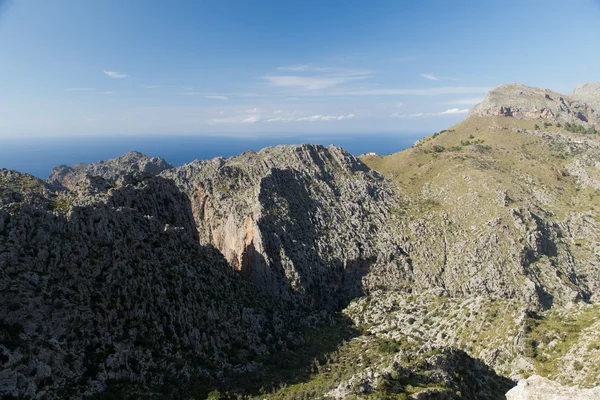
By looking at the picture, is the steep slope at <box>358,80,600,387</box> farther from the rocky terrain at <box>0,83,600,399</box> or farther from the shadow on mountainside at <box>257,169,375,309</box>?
the shadow on mountainside at <box>257,169,375,309</box>

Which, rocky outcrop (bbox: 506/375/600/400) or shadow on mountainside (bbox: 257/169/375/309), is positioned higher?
rocky outcrop (bbox: 506/375/600/400)

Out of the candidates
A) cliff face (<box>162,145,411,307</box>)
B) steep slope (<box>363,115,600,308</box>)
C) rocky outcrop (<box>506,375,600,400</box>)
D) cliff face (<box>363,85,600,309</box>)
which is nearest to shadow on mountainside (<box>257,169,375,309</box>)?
cliff face (<box>162,145,411,307</box>)

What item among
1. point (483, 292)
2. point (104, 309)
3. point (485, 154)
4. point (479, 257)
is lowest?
point (483, 292)

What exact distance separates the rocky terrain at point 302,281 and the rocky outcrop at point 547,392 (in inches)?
11.8

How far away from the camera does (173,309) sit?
63.6 metres

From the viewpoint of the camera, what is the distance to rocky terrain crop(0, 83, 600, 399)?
160ft

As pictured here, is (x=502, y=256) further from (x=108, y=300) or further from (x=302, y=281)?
(x=108, y=300)

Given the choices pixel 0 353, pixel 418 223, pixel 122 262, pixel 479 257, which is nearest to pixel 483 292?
pixel 479 257

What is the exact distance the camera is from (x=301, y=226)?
367ft

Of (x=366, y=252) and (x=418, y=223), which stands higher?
(x=418, y=223)

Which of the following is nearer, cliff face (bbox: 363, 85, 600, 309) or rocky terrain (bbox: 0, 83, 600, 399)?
rocky terrain (bbox: 0, 83, 600, 399)

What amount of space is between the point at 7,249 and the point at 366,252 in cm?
8784

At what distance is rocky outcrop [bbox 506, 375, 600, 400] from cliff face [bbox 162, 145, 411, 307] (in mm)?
74497

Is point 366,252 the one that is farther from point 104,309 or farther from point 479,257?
point 104,309
